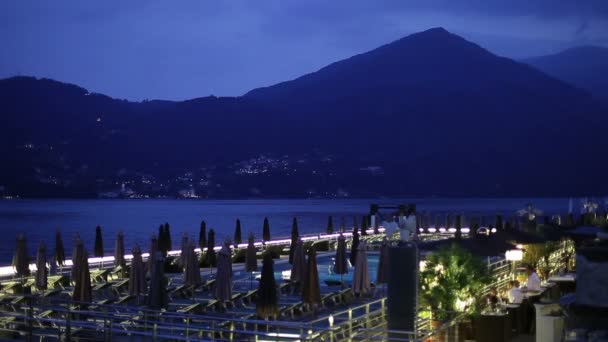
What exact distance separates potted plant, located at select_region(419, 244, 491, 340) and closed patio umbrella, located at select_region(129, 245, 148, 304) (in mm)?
5966

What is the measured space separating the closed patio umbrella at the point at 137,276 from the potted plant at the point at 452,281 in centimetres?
597

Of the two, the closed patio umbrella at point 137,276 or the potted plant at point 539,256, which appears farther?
the potted plant at point 539,256

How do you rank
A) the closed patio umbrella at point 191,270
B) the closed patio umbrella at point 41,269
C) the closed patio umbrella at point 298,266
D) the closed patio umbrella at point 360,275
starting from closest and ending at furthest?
the closed patio umbrella at point 360,275, the closed patio umbrella at point 41,269, the closed patio umbrella at point 191,270, the closed patio umbrella at point 298,266

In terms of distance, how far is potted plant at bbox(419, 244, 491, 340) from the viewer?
10.7 m

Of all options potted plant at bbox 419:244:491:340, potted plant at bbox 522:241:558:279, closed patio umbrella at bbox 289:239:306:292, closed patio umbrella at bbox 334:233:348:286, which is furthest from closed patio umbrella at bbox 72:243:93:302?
potted plant at bbox 522:241:558:279

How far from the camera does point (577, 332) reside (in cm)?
235

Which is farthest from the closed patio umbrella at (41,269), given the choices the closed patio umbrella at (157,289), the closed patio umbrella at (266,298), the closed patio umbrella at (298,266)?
the closed patio umbrella at (266,298)

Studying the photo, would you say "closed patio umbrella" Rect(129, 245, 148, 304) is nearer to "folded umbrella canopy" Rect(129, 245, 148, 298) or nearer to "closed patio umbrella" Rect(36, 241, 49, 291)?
"folded umbrella canopy" Rect(129, 245, 148, 298)

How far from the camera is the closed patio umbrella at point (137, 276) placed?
14508 millimetres

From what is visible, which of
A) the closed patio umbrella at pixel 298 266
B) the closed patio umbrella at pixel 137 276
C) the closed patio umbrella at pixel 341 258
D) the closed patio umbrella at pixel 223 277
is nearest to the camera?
the closed patio umbrella at pixel 223 277

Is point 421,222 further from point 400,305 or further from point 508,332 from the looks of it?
point 400,305

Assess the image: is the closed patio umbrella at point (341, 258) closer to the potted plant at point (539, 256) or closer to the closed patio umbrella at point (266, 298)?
the potted plant at point (539, 256)

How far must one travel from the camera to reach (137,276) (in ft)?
47.9

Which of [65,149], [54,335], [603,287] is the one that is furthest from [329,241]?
[65,149]
